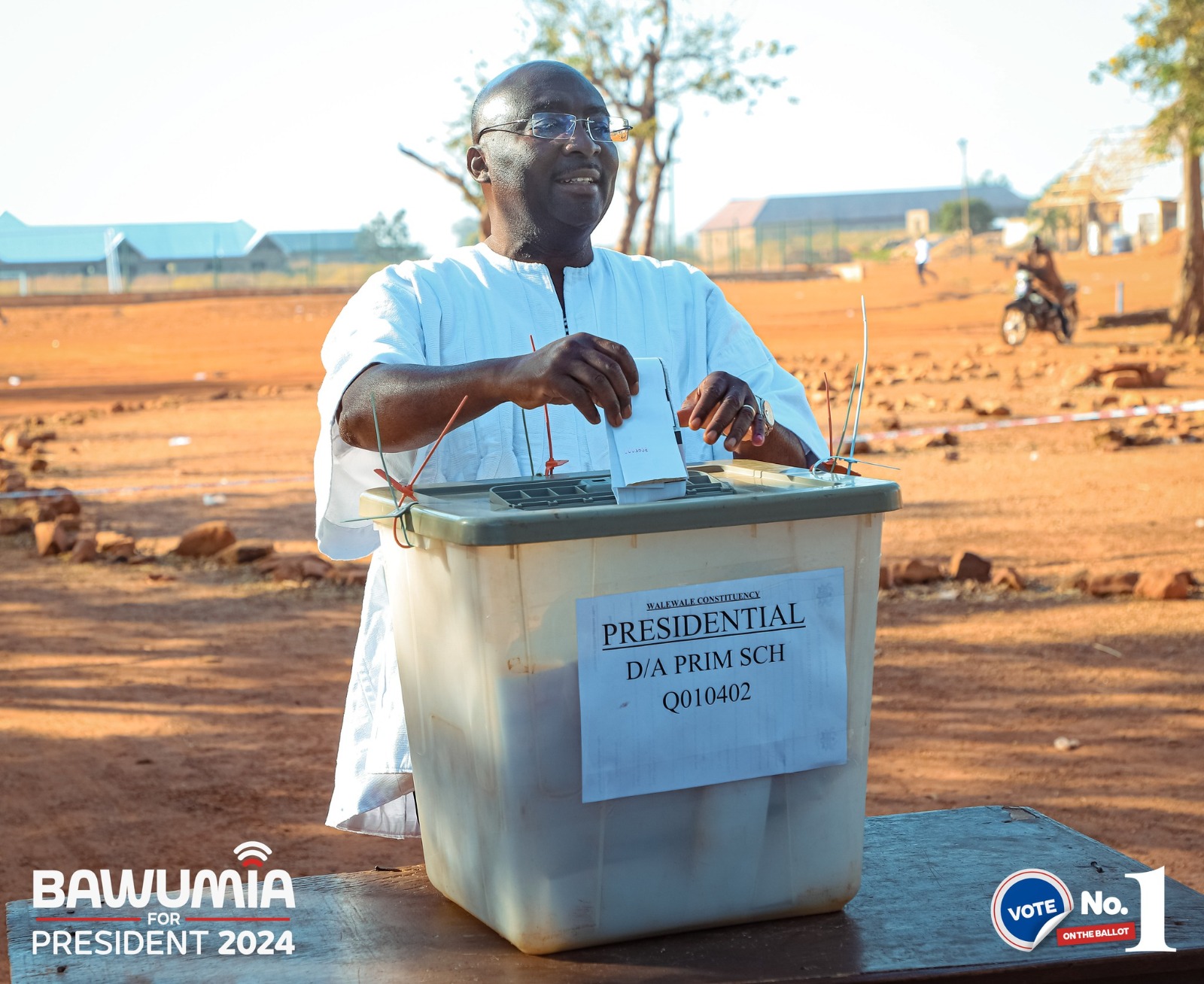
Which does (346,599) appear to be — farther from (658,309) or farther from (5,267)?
(5,267)

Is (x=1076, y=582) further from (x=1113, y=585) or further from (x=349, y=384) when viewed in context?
(x=349, y=384)

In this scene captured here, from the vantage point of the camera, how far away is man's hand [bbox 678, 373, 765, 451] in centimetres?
173

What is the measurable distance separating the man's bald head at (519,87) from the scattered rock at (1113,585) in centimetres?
508

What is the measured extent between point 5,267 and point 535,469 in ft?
165

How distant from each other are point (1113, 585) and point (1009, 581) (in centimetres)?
48

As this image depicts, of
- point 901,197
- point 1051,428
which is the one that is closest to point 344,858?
point 1051,428

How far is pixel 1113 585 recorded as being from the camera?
6.57 meters

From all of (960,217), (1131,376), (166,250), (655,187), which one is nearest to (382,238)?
(166,250)

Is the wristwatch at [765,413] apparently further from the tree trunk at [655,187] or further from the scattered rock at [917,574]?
the tree trunk at [655,187]

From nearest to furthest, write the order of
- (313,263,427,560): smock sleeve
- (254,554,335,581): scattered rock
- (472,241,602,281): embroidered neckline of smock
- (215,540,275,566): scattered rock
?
(313,263,427,560): smock sleeve
(472,241,602,281): embroidered neckline of smock
(254,554,335,581): scattered rock
(215,540,275,566): scattered rock

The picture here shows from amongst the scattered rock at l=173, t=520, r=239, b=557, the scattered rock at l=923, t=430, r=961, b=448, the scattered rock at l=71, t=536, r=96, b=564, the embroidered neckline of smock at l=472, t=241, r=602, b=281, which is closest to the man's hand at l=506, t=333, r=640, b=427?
the embroidered neckline of smock at l=472, t=241, r=602, b=281

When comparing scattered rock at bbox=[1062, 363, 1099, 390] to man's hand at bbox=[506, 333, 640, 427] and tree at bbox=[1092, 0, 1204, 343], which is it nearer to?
tree at bbox=[1092, 0, 1204, 343]

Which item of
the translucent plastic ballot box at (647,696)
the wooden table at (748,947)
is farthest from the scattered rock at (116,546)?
the translucent plastic ballot box at (647,696)

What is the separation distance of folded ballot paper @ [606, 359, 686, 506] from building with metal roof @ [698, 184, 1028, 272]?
2592 inches
